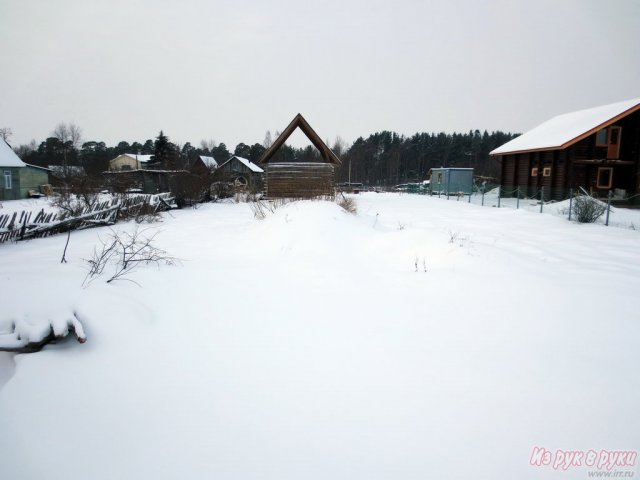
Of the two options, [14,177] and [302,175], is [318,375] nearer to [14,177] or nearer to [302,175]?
[302,175]

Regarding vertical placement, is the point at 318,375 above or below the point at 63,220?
below

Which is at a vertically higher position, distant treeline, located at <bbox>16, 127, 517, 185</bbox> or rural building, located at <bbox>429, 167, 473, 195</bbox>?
distant treeline, located at <bbox>16, 127, 517, 185</bbox>

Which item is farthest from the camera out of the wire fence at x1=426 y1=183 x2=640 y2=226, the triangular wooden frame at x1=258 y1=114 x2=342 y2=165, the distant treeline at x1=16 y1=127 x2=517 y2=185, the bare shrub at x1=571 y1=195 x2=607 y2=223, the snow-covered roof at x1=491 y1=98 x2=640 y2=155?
the distant treeline at x1=16 y1=127 x2=517 y2=185

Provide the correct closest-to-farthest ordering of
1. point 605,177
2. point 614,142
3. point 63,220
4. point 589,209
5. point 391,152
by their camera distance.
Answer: point 63,220
point 589,209
point 614,142
point 605,177
point 391,152

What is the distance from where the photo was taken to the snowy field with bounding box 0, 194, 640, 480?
2.59m

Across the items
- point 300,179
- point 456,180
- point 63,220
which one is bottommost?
point 63,220

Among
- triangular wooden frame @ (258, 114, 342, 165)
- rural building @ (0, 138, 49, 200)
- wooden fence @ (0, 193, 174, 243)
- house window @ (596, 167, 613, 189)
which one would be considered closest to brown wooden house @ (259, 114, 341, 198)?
triangular wooden frame @ (258, 114, 342, 165)

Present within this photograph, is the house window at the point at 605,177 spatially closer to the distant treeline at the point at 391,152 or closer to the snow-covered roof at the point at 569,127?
the snow-covered roof at the point at 569,127

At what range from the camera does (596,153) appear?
25469 mm

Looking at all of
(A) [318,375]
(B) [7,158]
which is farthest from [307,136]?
(B) [7,158]

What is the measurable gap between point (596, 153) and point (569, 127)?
2.81 metres

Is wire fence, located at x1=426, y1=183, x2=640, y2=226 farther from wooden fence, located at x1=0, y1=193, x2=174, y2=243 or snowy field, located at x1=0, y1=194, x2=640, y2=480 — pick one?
wooden fence, located at x1=0, y1=193, x2=174, y2=243

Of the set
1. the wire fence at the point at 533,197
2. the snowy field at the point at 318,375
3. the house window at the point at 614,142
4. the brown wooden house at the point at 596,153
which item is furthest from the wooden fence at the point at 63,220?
the house window at the point at 614,142

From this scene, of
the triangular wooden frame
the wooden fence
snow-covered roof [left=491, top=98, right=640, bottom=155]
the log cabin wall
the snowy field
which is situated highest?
snow-covered roof [left=491, top=98, right=640, bottom=155]
